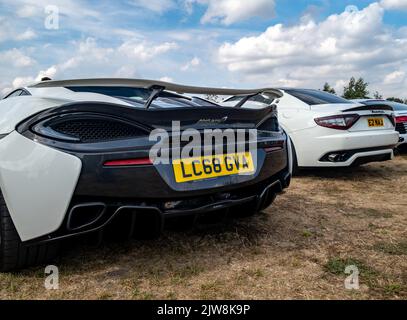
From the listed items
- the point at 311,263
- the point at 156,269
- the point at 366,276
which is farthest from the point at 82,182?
the point at 366,276

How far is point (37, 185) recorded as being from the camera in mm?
1800

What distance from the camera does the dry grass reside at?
72.6 inches

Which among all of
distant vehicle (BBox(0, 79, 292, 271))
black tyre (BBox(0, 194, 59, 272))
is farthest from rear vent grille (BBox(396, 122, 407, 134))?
black tyre (BBox(0, 194, 59, 272))

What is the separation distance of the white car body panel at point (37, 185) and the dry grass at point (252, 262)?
0.35 meters

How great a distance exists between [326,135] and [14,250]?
11.6 feet

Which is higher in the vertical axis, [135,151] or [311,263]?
[135,151]

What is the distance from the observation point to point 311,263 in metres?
2.14

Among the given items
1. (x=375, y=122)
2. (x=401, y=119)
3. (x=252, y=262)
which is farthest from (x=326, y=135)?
(x=401, y=119)

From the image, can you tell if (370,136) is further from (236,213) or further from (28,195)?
(28,195)

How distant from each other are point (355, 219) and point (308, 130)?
177 centimetres
